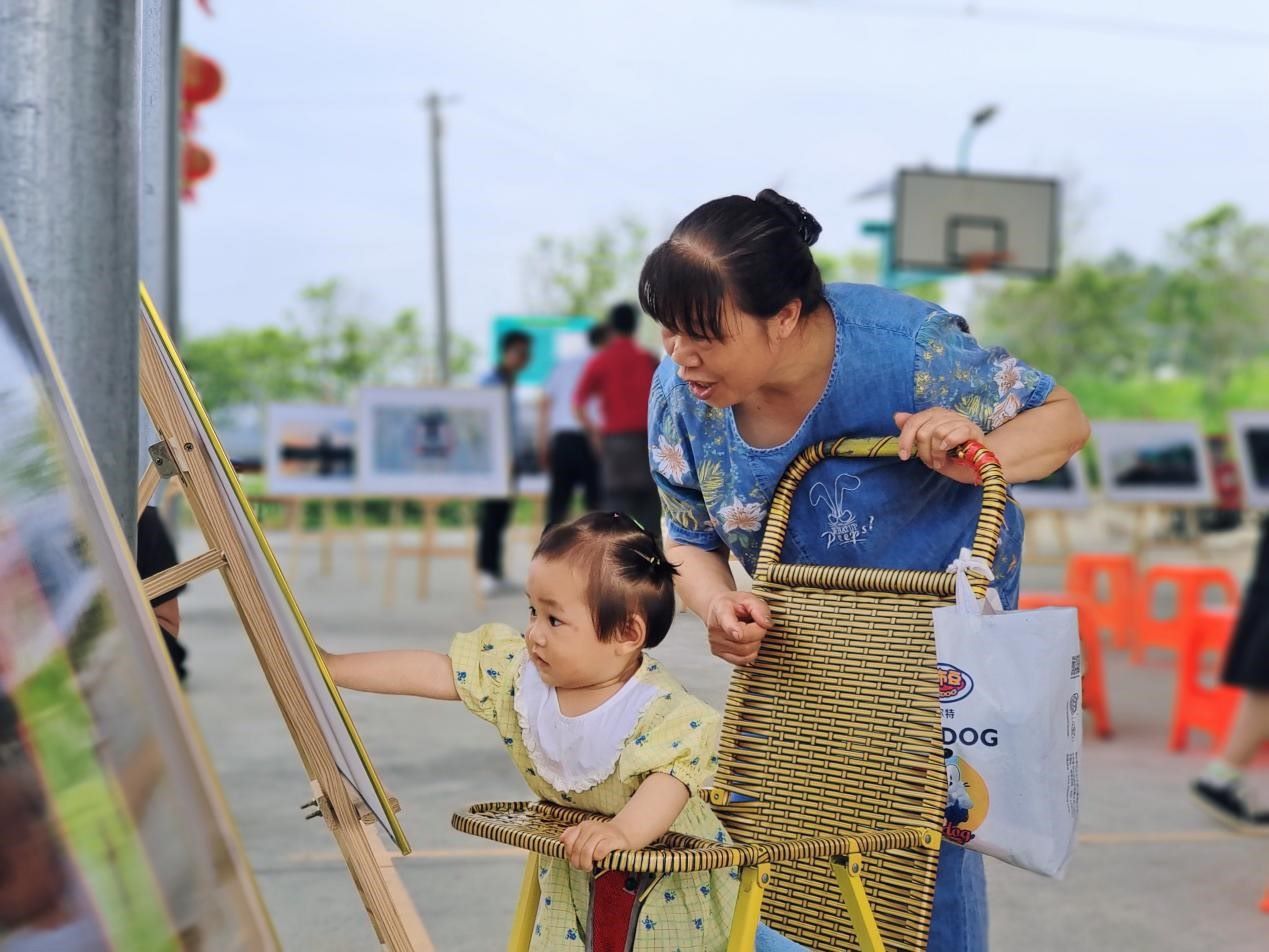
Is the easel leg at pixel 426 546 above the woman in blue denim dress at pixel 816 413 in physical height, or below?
below

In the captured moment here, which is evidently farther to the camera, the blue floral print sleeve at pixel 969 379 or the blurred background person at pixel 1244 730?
the blurred background person at pixel 1244 730

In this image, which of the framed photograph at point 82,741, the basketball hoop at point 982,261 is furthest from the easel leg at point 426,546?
the basketball hoop at point 982,261

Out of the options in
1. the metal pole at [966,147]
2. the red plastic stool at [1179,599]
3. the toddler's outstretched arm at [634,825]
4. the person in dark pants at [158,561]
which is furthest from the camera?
the metal pole at [966,147]

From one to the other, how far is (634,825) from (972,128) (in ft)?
59.2

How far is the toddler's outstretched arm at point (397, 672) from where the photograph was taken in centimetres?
184

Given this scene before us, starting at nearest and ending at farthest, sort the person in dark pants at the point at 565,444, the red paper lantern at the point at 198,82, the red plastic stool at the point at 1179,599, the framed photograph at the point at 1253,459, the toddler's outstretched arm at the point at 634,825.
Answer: the toddler's outstretched arm at the point at 634,825, the red plastic stool at the point at 1179,599, the red paper lantern at the point at 198,82, the framed photograph at the point at 1253,459, the person in dark pants at the point at 565,444

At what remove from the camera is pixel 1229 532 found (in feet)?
47.4

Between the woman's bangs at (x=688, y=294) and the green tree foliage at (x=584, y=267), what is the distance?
930 inches

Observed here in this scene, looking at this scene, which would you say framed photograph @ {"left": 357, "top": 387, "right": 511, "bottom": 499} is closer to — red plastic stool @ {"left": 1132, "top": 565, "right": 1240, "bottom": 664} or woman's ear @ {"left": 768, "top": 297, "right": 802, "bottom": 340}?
red plastic stool @ {"left": 1132, "top": 565, "right": 1240, "bottom": 664}

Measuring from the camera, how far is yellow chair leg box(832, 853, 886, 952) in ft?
5.95

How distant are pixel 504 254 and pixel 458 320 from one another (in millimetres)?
1511

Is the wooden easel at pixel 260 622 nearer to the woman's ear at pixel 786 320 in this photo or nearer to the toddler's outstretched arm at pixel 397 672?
the toddler's outstretched arm at pixel 397 672

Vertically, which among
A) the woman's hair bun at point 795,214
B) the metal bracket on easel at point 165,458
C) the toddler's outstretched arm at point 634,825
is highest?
the woman's hair bun at point 795,214

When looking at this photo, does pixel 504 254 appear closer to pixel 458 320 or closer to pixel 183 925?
pixel 458 320
